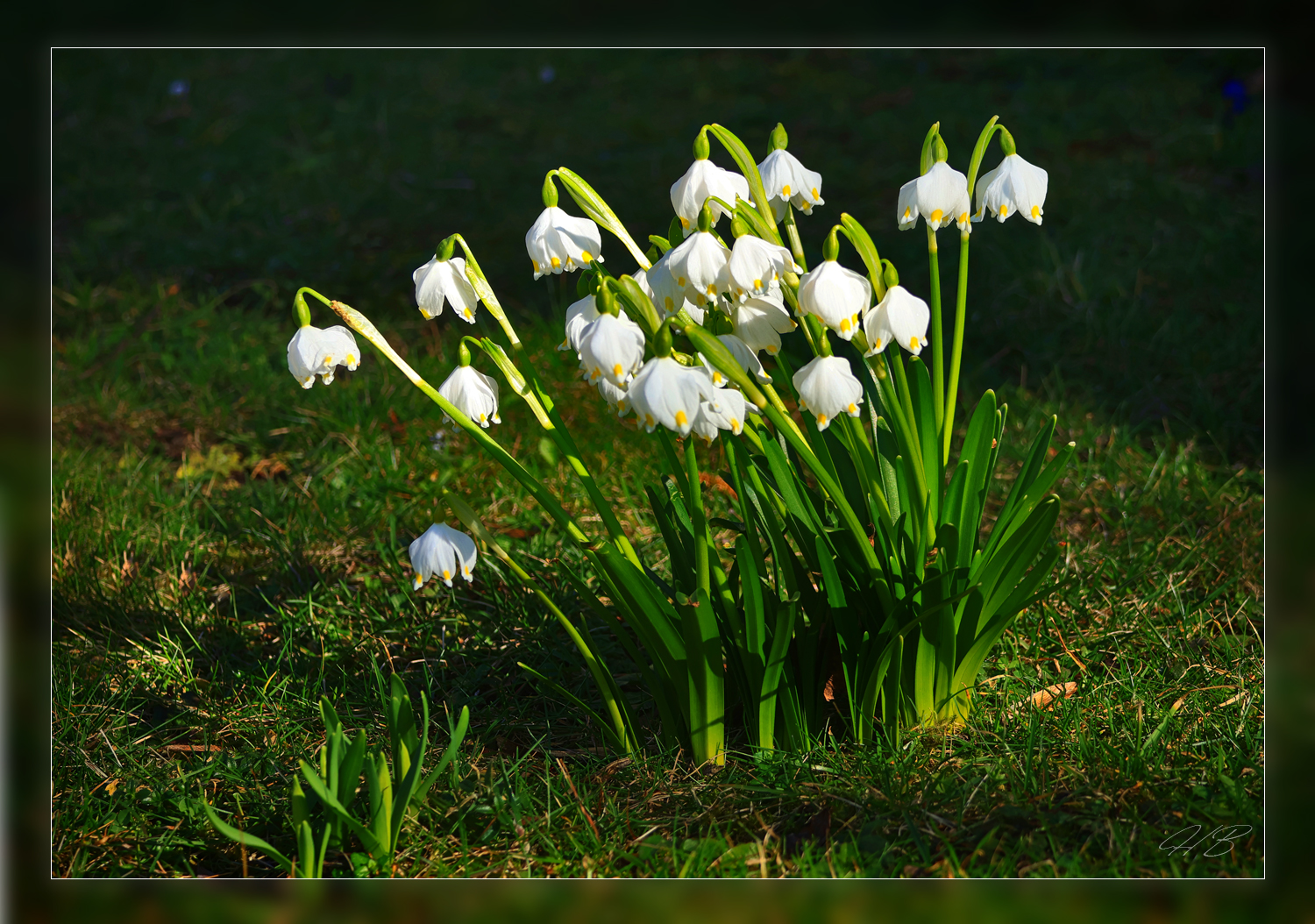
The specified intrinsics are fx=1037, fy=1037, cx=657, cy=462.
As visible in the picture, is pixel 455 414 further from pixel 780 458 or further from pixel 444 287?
pixel 780 458

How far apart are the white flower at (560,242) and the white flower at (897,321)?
0.39m

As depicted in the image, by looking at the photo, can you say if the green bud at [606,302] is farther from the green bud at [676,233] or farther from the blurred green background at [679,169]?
the blurred green background at [679,169]

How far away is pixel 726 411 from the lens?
1295 millimetres

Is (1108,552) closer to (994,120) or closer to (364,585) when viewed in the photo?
(994,120)

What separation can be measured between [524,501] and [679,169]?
2.15 meters

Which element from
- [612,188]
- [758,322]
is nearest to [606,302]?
[758,322]

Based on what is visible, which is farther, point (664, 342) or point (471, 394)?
point (471, 394)

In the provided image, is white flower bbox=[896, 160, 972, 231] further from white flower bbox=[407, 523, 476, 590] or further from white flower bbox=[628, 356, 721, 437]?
white flower bbox=[407, 523, 476, 590]

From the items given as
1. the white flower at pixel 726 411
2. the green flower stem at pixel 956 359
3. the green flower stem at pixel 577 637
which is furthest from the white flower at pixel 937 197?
the green flower stem at pixel 577 637

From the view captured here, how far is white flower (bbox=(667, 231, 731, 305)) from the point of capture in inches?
51.3

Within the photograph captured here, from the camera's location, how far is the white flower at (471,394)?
1.45 m

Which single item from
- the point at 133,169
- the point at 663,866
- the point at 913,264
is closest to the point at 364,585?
the point at 663,866

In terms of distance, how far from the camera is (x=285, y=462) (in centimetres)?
303

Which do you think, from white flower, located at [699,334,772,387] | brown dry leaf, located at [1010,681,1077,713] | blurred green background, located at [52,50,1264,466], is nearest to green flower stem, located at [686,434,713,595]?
white flower, located at [699,334,772,387]
